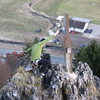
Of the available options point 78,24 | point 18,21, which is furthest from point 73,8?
point 18,21

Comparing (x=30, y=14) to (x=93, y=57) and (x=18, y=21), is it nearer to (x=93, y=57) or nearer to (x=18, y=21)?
(x=18, y=21)

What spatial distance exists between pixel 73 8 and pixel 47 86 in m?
67.4

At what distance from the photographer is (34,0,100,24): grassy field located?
88.6 metres

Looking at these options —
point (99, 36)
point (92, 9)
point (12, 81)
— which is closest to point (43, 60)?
point (12, 81)

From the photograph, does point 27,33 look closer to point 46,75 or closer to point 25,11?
point 25,11

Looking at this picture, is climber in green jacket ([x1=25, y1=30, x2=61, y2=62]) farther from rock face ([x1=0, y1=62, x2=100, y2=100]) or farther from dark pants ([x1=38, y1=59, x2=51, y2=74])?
rock face ([x1=0, y1=62, x2=100, y2=100])

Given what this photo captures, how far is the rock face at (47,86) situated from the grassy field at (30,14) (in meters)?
48.2

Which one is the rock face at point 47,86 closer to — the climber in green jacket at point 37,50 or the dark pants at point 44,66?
the dark pants at point 44,66

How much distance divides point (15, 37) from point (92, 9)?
27907mm

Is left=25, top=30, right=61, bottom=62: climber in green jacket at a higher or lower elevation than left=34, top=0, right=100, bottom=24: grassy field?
lower

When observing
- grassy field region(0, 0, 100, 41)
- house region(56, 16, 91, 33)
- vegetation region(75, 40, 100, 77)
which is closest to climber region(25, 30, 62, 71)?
vegetation region(75, 40, 100, 77)

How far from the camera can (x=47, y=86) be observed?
27.6 meters

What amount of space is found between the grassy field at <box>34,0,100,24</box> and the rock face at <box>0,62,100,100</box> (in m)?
57.5

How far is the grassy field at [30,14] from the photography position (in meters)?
80.4
